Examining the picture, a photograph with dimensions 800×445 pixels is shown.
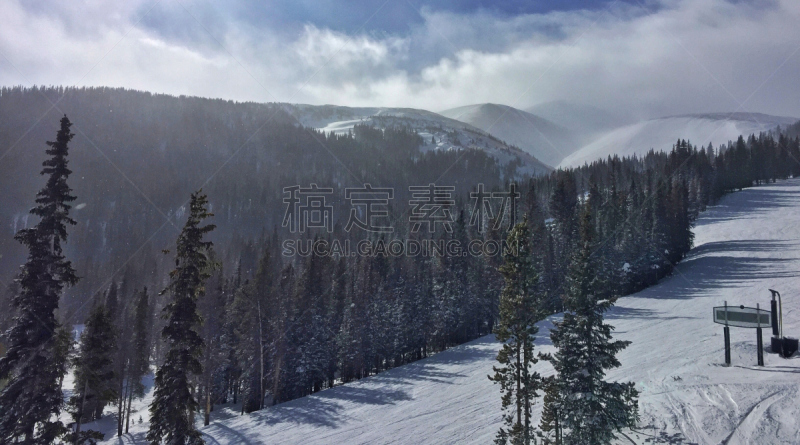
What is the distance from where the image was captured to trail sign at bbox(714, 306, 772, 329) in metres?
24.9

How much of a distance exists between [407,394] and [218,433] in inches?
644

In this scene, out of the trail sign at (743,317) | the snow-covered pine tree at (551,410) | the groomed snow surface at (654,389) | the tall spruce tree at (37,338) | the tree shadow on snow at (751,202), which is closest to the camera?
the tall spruce tree at (37,338)

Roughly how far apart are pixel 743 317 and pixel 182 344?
3144 cm

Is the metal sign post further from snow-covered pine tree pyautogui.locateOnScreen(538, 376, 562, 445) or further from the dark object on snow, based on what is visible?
snow-covered pine tree pyautogui.locateOnScreen(538, 376, 562, 445)

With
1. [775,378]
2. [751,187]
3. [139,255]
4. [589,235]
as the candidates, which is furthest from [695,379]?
[139,255]

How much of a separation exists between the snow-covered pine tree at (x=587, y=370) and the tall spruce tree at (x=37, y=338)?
19536mm

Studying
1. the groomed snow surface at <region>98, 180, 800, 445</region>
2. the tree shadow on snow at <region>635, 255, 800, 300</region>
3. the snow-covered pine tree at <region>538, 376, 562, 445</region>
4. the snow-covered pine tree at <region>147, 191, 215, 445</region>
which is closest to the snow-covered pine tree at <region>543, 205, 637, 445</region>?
the snow-covered pine tree at <region>538, 376, 562, 445</region>

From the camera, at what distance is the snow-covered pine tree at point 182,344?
617 inches

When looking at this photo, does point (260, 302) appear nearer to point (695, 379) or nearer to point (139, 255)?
point (695, 379)

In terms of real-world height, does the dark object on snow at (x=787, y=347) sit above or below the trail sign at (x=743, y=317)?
below

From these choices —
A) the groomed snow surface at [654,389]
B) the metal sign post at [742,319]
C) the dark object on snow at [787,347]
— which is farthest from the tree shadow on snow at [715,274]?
the dark object on snow at [787,347]

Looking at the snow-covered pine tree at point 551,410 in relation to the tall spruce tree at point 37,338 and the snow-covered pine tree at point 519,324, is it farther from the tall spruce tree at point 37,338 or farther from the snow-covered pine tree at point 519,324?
the tall spruce tree at point 37,338

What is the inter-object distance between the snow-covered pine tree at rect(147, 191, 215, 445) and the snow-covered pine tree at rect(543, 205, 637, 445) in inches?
580

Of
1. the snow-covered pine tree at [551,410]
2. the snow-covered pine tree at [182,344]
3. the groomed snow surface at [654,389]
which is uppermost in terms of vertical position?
the snow-covered pine tree at [182,344]
